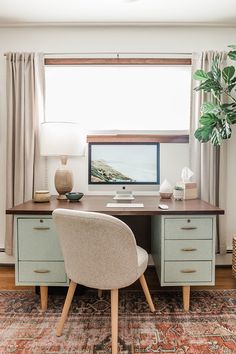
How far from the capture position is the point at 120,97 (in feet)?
9.02

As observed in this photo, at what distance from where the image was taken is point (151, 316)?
1925 mm

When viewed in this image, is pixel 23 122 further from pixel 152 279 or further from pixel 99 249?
pixel 152 279

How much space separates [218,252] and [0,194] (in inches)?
87.2

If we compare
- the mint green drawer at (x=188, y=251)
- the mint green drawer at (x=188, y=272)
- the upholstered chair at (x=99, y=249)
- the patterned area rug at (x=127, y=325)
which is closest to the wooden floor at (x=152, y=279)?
the patterned area rug at (x=127, y=325)

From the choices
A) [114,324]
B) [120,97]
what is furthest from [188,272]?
[120,97]

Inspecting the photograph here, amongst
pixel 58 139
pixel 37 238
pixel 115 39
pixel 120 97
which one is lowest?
pixel 37 238

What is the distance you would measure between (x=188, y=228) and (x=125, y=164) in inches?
28.5

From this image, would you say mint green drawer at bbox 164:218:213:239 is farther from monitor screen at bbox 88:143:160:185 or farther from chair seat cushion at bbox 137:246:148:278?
monitor screen at bbox 88:143:160:185

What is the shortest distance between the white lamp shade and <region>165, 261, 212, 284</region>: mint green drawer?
1.19m

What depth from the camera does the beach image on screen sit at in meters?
2.28

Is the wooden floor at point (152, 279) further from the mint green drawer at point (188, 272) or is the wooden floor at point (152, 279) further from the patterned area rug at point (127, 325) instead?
the mint green drawer at point (188, 272)

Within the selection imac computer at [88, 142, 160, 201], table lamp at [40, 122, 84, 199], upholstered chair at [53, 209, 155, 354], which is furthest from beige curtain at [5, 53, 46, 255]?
upholstered chair at [53, 209, 155, 354]

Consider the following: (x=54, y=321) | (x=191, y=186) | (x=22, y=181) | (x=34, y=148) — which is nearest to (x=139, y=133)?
(x=191, y=186)

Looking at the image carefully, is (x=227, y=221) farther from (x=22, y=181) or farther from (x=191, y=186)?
(x=22, y=181)
